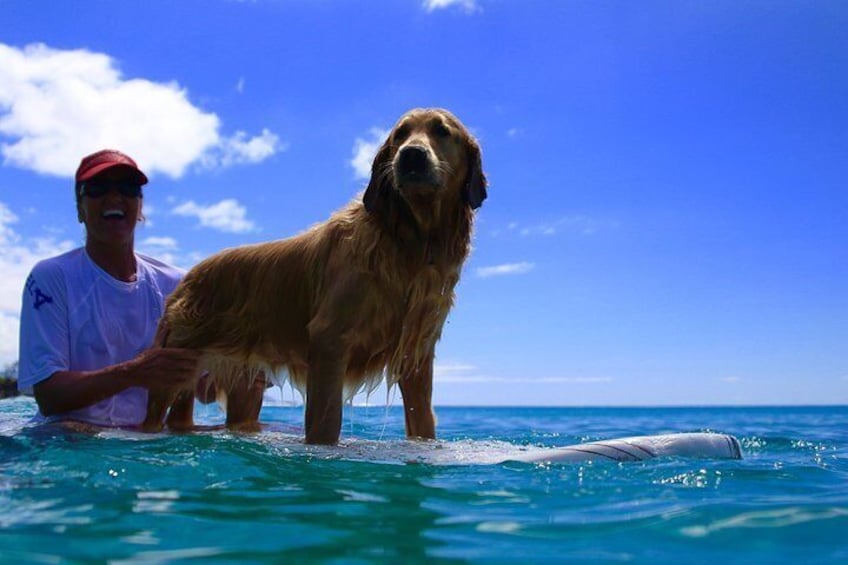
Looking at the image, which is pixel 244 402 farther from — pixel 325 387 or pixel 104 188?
pixel 104 188

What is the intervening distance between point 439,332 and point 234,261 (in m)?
1.88

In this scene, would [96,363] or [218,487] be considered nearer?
[218,487]

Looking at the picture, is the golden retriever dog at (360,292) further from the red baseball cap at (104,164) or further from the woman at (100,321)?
the red baseball cap at (104,164)

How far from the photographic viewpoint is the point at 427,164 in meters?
5.16

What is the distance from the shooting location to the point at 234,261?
21.0 ft

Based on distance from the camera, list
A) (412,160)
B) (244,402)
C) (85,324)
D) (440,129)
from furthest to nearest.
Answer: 1. (244,402)
2. (85,324)
3. (440,129)
4. (412,160)

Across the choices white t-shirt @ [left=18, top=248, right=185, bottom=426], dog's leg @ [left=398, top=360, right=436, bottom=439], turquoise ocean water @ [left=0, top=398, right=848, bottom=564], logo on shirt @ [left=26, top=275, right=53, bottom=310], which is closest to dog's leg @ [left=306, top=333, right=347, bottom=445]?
turquoise ocean water @ [left=0, top=398, right=848, bottom=564]

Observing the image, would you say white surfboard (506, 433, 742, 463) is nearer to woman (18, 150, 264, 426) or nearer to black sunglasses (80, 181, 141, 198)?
woman (18, 150, 264, 426)

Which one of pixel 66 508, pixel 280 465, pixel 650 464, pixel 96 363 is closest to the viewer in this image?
pixel 66 508

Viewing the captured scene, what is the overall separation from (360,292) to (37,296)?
8.44 feet

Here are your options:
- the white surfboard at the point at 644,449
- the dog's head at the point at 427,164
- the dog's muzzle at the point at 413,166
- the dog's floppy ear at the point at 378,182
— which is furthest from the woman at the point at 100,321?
the white surfboard at the point at 644,449

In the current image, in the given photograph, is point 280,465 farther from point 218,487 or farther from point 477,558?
point 477,558

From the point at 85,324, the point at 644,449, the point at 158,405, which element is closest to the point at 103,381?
the point at 85,324

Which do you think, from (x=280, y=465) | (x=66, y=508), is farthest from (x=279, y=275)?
(x=66, y=508)
